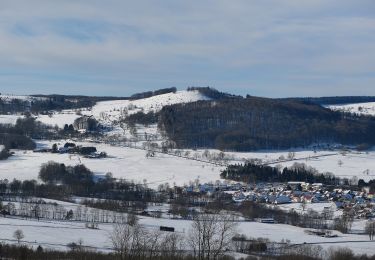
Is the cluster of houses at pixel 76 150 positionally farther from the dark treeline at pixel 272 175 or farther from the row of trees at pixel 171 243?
the row of trees at pixel 171 243

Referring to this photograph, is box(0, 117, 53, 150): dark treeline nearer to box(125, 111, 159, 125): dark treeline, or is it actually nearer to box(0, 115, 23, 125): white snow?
box(0, 115, 23, 125): white snow

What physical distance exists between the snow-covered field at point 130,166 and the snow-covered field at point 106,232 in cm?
1485

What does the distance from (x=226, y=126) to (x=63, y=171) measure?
3637 cm

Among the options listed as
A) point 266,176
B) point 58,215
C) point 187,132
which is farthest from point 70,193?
point 187,132

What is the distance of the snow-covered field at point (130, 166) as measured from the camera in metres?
49.3

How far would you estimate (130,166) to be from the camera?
54.6m

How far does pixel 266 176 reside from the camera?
52.8 meters

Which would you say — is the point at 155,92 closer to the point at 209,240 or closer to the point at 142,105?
the point at 142,105

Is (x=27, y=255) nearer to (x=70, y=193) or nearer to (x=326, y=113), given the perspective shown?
(x=70, y=193)

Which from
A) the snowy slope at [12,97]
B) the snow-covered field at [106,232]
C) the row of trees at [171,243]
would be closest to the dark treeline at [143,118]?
the snowy slope at [12,97]

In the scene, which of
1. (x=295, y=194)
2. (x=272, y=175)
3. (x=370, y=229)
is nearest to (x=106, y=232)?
(x=370, y=229)

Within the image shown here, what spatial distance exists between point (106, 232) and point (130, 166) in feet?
85.4

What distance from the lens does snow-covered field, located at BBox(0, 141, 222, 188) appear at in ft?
162

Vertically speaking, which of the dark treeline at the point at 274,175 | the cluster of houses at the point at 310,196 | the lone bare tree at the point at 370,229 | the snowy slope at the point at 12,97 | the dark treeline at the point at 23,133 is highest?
the snowy slope at the point at 12,97
